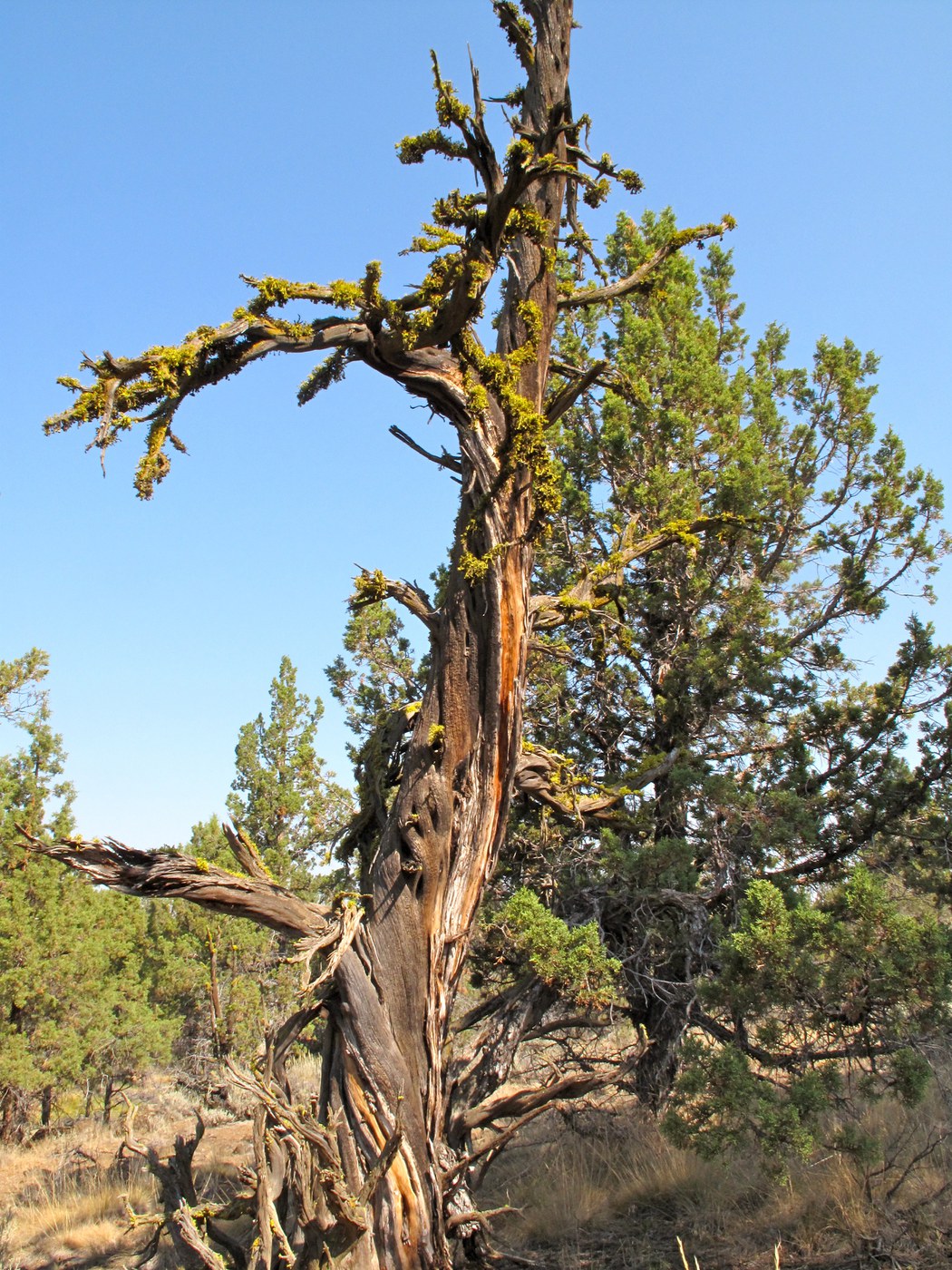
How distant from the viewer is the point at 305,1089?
13.2m

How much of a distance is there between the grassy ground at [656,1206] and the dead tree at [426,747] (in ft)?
4.68

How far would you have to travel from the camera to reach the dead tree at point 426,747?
466cm

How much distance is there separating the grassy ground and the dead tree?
4.68 ft

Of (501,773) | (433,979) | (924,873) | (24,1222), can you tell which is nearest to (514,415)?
(501,773)

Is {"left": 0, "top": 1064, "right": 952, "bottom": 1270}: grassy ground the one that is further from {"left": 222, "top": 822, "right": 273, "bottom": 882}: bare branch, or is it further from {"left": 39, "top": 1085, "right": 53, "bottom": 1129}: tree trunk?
{"left": 39, "top": 1085, "right": 53, "bottom": 1129}: tree trunk

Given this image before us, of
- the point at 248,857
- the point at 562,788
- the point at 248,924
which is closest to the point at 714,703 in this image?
the point at 562,788

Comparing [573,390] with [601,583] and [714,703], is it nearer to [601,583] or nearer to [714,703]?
[601,583]

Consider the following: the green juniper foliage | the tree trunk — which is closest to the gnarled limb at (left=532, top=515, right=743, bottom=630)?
the green juniper foliage

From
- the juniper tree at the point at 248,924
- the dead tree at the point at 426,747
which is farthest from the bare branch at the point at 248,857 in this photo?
the juniper tree at the point at 248,924

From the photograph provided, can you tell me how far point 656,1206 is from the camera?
7.21m

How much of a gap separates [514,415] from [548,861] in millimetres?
4057

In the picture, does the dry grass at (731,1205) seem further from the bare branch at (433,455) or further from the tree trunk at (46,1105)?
the tree trunk at (46,1105)

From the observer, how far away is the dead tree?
184 inches

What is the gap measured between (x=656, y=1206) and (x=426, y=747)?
4528mm
